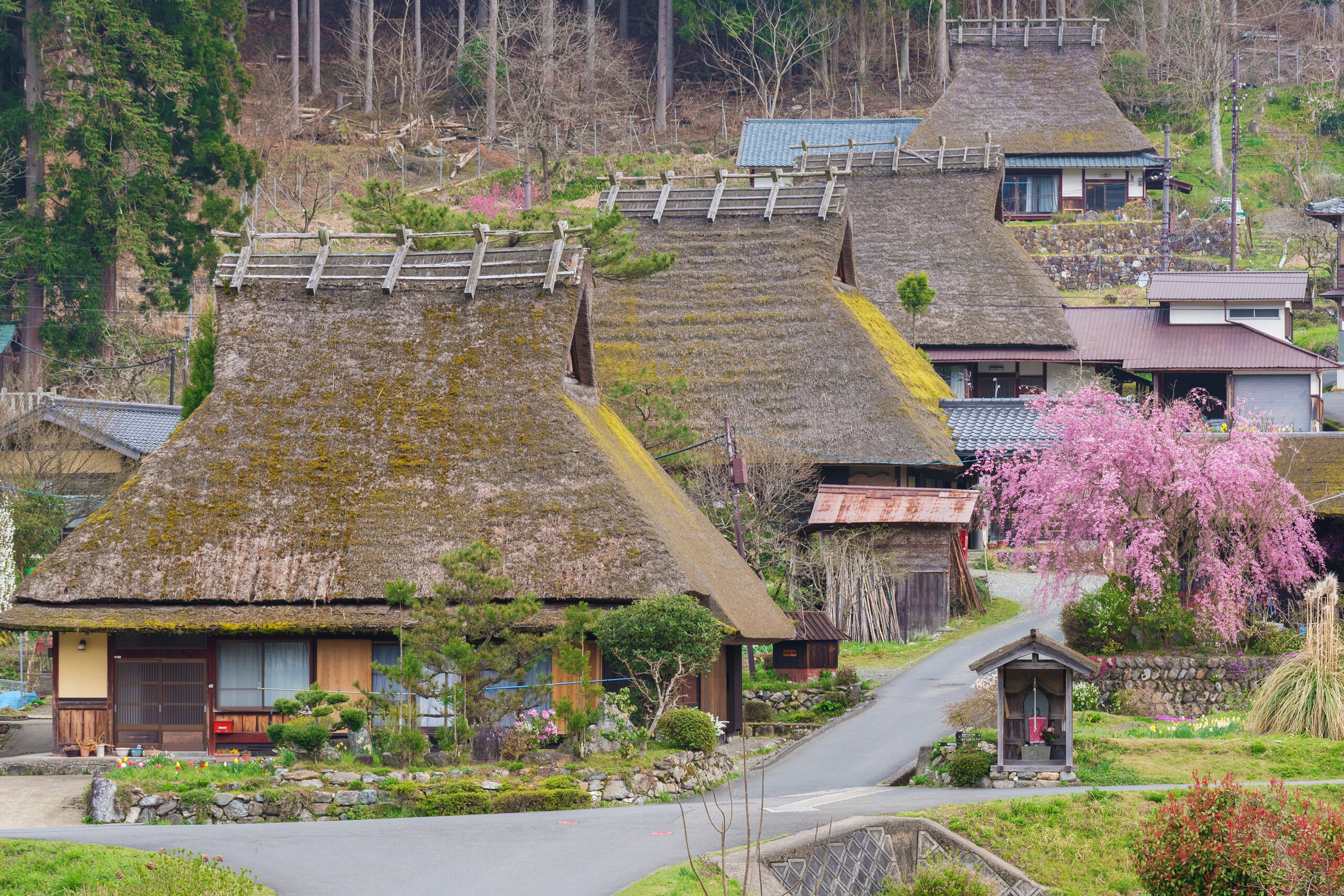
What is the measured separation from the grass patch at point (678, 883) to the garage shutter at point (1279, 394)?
3408 cm

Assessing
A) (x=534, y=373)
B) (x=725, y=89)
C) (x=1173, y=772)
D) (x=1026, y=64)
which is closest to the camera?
(x=1173, y=772)

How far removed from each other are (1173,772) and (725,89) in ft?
185

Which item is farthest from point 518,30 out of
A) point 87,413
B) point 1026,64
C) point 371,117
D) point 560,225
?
point 560,225

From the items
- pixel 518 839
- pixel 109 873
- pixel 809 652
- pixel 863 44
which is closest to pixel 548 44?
pixel 863 44

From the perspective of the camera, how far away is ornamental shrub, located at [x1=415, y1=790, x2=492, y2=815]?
17734mm

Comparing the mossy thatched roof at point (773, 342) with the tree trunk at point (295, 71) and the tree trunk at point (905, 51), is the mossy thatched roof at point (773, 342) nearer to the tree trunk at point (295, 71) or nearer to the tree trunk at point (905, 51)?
the tree trunk at point (295, 71)

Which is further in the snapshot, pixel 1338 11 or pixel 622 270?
pixel 1338 11

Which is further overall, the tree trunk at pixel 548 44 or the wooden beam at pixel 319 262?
the tree trunk at pixel 548 44

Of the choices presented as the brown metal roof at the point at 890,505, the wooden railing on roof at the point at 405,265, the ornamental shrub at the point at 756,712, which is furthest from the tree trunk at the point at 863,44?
the ornamental shrub at the point at 756,712

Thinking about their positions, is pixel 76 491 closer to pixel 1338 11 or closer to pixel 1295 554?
pixel 1295 554

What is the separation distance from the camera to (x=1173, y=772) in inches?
726

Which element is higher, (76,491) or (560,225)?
(560,225)

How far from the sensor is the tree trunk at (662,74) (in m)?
65.8

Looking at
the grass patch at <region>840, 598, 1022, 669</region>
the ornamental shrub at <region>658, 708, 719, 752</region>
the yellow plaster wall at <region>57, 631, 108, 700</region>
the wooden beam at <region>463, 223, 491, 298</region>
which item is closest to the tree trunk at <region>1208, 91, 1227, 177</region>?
the grass patch at <region>840, 598, 1022, 669</region>
